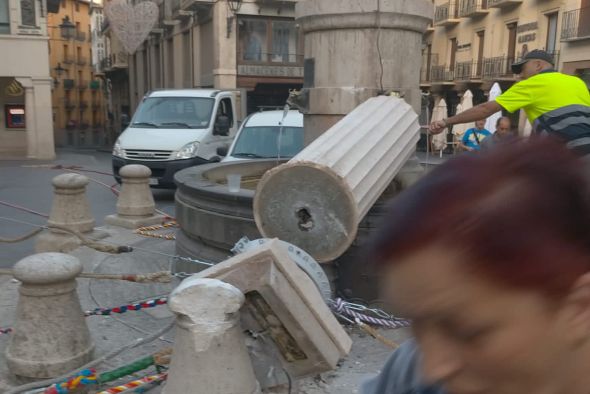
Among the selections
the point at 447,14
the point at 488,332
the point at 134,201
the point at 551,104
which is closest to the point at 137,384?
the point at 488,332

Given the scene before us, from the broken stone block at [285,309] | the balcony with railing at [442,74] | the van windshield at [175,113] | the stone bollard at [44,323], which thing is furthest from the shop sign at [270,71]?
the broken stone block at [285,309]

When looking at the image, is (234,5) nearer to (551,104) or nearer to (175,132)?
(175,132)

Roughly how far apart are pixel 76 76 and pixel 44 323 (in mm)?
55948

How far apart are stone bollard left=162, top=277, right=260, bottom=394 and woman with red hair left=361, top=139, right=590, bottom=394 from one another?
6.68ft

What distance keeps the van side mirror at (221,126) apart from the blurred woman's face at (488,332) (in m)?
11.8

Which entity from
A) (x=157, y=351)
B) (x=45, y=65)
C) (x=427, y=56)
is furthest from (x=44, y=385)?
(x=427, y=56)

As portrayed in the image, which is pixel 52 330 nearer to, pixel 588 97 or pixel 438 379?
pixel 438 379

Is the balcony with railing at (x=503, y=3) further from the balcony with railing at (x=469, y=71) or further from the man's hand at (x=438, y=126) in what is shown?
the man's hand at (x=438, y=126)

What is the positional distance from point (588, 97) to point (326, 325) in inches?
108

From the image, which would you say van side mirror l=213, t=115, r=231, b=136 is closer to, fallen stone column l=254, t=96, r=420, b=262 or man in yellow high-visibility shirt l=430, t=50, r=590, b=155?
man in yellow high-visibility shirt l=430, t=50, r=590, b=155

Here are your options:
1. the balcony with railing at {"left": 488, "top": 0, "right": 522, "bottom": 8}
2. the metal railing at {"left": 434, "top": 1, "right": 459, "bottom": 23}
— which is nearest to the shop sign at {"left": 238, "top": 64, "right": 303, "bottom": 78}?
the balcony with railing at {"left": 488, "top": 0, "right": 522, "bottom": 8}

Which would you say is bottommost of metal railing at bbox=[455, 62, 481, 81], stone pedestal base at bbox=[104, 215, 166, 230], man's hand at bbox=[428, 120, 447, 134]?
stone pedestal base at bbox=[104, 215, 166, 230]

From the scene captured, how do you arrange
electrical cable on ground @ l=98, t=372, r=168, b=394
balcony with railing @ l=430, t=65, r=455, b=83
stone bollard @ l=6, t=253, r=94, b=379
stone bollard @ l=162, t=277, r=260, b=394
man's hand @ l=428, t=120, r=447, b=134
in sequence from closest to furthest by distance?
stone bollard @ l=162, t=277, r=260, b=394, electrical cable on ground @ l=98, t=372, r=168, b=394, stone bollard @ l=6, t=253, r=94, b=379, man's hand @ l=428, t=120, r=447, b=134, balcony with railing @ l=430, t=65, r=455, b=83

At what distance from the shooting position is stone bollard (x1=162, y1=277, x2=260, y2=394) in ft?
8.96
